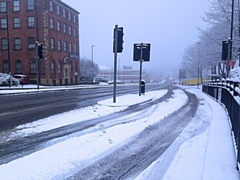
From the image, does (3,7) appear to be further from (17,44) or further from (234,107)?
(234,107)

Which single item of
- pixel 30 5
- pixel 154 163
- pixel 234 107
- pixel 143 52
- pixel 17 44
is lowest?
pixel 154 163

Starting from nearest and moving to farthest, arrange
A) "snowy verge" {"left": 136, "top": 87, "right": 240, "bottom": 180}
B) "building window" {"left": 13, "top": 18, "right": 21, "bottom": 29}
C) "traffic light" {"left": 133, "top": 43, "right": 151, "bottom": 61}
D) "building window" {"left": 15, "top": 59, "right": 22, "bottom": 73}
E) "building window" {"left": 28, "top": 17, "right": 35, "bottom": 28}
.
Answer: "snowy verge" {"left": 136, "top": 87, "right": 240, "bottom": 180}
"traffic light" {"left": 133, "top": 43, "right": 151, "bottom": 61}
"building window" {"left": 28, "top": 17, "right": 35, "bottom": 28}
"building window" {"left": 13, "top": 18, "right": 21, "bottom": 29}
"building window" {"left": 15, "top": 59, "right": 22, "bottom": 73}

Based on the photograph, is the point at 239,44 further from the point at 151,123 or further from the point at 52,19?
the point at 52,19

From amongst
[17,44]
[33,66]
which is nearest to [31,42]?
[17,44]

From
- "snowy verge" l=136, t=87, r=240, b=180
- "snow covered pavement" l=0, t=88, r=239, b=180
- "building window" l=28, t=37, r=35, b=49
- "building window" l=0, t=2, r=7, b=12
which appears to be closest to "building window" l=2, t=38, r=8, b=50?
"building window" l=28, t=37, r=35, b=49

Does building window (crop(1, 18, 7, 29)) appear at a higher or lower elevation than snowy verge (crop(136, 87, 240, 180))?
higher

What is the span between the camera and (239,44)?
915 inches

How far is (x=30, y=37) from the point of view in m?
36.9

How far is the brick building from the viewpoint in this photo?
119ft

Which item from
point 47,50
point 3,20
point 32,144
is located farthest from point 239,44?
point 3,20

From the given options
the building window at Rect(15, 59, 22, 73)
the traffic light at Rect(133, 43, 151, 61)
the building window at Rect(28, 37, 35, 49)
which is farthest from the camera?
the building window at Rect(15, 59, 22, 73)

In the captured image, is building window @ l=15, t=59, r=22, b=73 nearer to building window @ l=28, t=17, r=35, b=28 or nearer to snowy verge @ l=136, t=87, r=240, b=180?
building window @ l=28, t=17, r=35, b=28

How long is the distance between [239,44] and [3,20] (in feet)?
123

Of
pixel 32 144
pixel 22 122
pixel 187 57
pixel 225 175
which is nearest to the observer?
pixel 225 175
